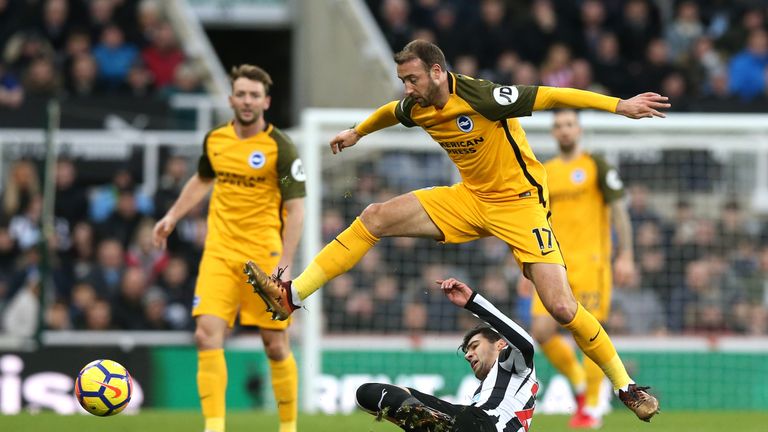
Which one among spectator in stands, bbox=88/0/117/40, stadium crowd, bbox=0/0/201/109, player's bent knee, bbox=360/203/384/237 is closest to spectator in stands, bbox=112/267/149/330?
stadium crowd, bbox=0/0/201/109

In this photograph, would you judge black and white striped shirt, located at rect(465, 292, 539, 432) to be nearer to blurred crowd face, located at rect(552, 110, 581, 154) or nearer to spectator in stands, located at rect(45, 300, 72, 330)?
blurred crowd face, located at rect(552, 110, 581, 154)

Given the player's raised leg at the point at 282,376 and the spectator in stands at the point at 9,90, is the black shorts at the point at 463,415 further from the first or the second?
the spectator in stands at the point at 9,90

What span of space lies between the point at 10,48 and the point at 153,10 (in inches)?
73.3

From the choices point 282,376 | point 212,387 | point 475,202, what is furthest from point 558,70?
point 212,387

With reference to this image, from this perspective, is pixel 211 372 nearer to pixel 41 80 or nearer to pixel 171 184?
pixel 171 184

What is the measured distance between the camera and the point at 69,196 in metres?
15.8

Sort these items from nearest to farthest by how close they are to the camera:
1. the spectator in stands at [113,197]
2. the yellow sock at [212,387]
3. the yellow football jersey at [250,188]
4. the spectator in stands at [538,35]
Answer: the yellow sock at [212,387] → the yellow football jersey at [250,188] → the spectator in stands at [113,197] → the spectator in stands at [538,35]

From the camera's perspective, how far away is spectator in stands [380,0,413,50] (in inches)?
762

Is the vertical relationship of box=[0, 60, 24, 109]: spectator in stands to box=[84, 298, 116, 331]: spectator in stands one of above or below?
above

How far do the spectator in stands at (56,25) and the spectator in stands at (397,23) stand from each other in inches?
165

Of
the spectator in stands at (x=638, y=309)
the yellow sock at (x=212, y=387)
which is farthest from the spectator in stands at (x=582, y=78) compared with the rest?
the yellow sock at (x=212, y=387)

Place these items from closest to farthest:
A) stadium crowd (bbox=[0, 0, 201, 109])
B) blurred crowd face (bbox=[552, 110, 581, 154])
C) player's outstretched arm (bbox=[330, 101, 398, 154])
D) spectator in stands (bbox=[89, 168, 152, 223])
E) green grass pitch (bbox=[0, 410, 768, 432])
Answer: player's outstretched arm (bbox=[330, 101, 398, 154]) < green grass pitch (bbox=[0, 410, 768, 432]) < blurred crowd face (bbox=[552, 110, 581, 154]) < spectator in stands (bbox=[89, 168, 152, 223]) < stadium crowd (bbox=[0, 0, 201, 109])

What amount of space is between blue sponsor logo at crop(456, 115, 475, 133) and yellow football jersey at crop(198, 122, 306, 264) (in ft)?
5.23

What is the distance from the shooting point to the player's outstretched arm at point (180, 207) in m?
10.1
